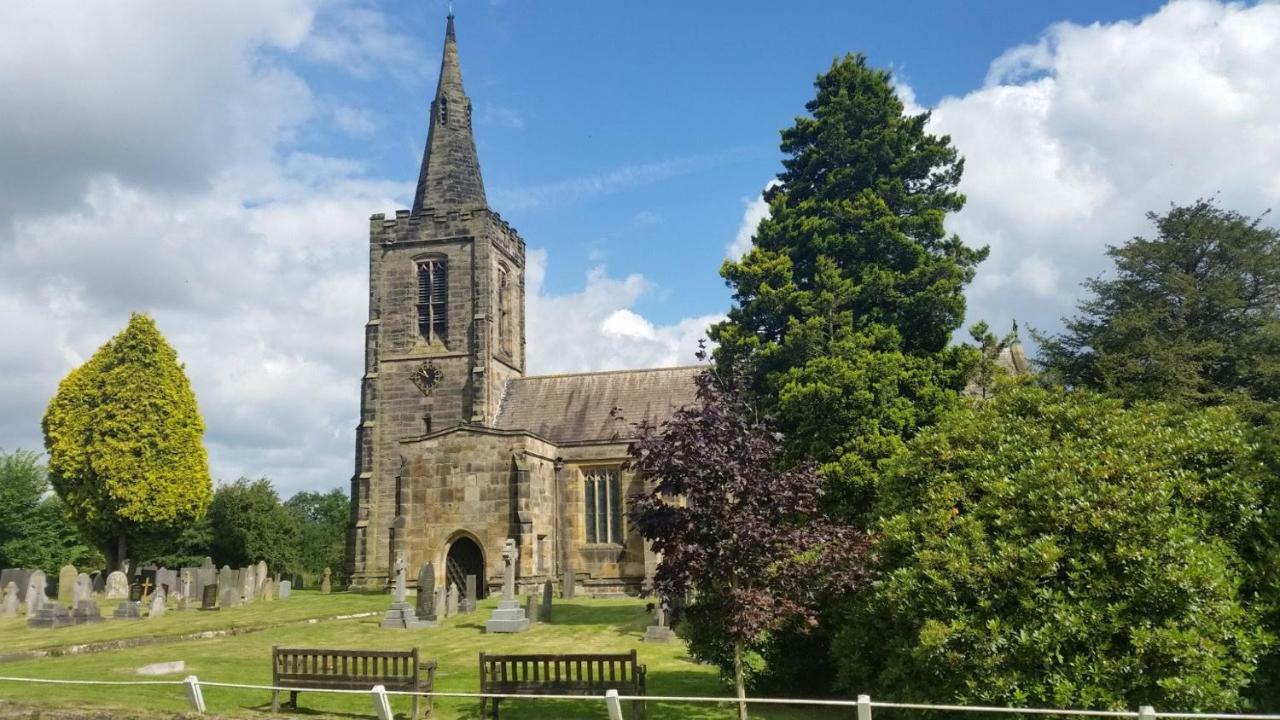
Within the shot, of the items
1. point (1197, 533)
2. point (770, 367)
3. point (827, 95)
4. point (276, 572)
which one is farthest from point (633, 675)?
point (276, 572)

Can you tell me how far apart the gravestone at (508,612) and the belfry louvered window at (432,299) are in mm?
19048

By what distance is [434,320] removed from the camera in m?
39.8

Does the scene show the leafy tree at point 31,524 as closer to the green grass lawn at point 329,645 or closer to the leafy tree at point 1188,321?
the green grass lawn at point 329,645

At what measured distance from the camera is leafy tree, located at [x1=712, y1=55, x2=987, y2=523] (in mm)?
16136

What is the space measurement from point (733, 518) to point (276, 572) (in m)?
43.5

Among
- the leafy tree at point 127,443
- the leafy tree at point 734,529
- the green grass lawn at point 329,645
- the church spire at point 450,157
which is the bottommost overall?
the green grass lawn at point 329,645

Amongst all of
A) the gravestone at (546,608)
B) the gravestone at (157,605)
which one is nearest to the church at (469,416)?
the gravestone at (546,608)

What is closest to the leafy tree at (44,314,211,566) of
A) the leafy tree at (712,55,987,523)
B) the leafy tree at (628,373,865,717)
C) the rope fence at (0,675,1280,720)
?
the rope fence at (0,675,1280,720)

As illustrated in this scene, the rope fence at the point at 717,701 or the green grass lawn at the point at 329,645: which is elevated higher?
the rope fence at the point at 717,701

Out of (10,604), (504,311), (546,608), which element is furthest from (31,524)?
(546,608)

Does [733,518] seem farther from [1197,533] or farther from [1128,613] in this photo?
[1197,533]

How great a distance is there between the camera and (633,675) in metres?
11.5

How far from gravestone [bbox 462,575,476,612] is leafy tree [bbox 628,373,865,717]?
16.2 m

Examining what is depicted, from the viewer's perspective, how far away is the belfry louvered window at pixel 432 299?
39.7 m
